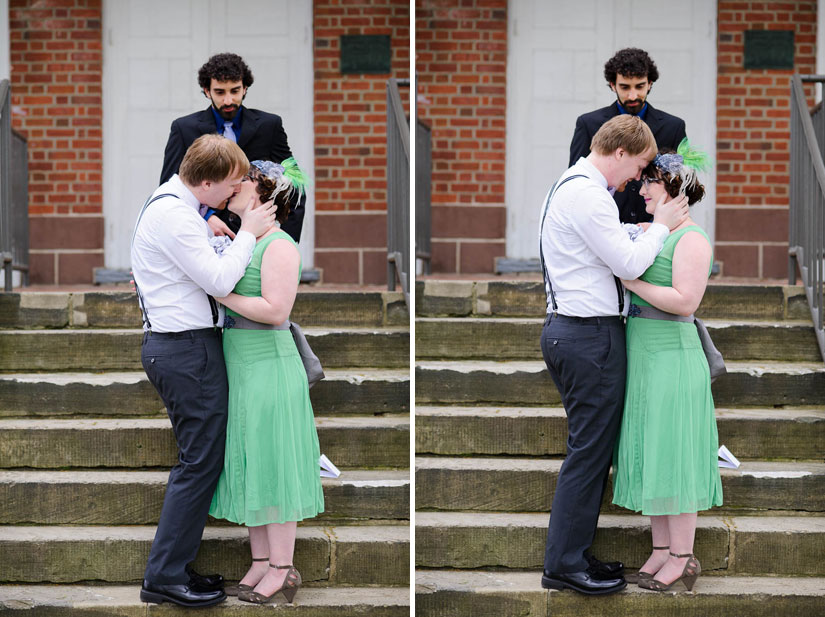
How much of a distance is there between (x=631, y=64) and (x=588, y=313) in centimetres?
124

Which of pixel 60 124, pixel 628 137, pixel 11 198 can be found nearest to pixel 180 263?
pixel 628 137

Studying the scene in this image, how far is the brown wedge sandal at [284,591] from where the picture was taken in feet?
11.1

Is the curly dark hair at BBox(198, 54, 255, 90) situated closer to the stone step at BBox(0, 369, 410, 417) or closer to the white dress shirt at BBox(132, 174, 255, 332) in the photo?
the white dress shirt at BBox(132, 174, 255, 332)

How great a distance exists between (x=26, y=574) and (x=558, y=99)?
456 centimetres

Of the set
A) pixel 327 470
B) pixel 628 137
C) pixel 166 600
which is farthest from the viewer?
pixel 327 470

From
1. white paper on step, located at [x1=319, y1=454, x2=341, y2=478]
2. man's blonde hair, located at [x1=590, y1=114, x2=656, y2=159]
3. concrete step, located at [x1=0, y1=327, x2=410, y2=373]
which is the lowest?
white paper on step, located at [x1=319, y1=454, x2=341, y2=478]

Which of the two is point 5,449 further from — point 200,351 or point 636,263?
point 636,263

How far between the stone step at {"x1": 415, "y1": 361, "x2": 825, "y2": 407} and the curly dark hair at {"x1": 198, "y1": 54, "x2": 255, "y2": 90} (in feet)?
4.88

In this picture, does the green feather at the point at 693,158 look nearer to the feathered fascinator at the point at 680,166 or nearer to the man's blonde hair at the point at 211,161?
the feathered fascinator at the point at 680,166

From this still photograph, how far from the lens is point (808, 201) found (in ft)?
16.0

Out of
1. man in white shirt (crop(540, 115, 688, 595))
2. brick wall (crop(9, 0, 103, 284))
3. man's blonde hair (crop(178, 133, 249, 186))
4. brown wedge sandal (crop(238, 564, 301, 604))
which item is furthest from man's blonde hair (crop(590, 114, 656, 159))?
brick wall (crop(9, 0, 103, 284))

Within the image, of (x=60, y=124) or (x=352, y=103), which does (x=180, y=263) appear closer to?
(x=352, y=103)

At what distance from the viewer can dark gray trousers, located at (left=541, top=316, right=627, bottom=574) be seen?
3289 mm

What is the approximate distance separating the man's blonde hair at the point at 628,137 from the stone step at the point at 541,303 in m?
1.74
